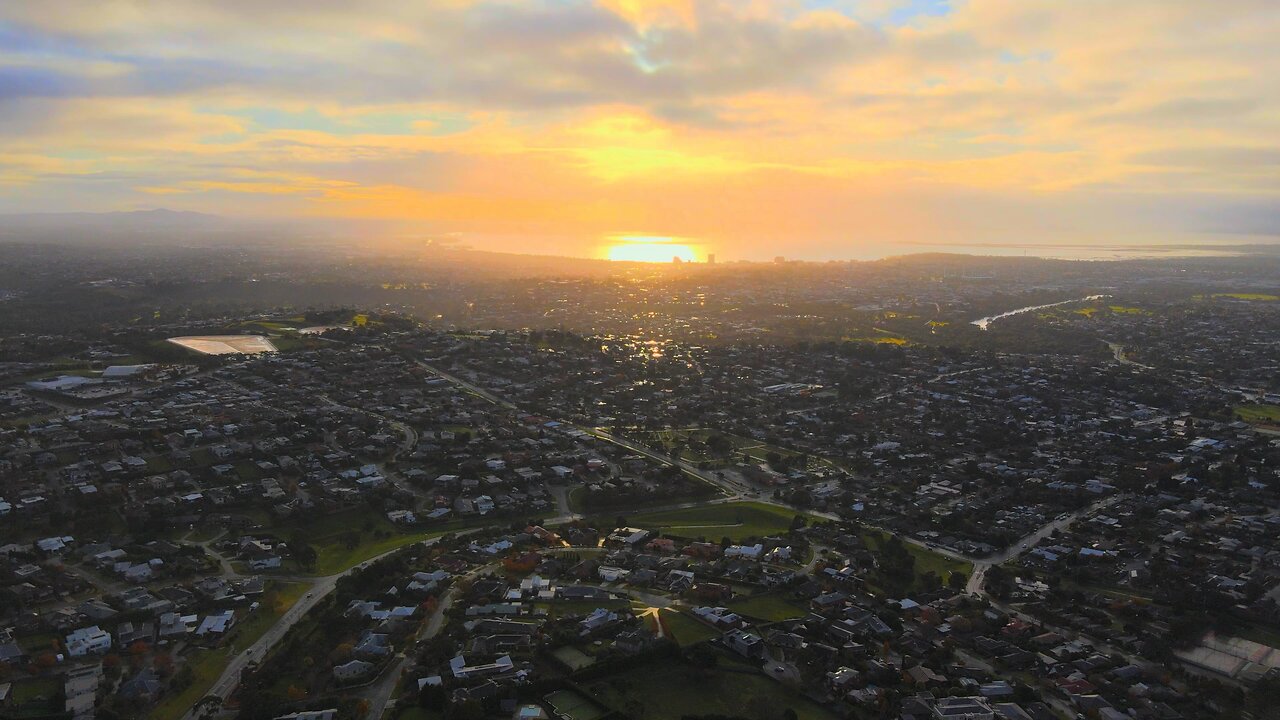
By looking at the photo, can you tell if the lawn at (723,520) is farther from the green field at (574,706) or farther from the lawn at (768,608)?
the green field at (574,706)

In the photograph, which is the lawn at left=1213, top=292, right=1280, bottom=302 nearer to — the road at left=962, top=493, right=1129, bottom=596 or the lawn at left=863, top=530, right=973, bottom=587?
the road at left=962, top=493, right=1129, bottom=596

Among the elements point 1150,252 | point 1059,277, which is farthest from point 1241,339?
point 1150,252

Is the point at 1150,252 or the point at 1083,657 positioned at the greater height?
the point at 1150,252

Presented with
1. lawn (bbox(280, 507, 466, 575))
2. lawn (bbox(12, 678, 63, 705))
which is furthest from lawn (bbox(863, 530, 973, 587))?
lawn (bbox(12, 678, 63, 705))

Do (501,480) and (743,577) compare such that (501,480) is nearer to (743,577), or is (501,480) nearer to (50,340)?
(743,577)

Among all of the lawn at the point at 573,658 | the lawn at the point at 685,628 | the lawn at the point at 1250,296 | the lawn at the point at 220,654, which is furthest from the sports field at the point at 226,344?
the lawn at the point at 1250,296
